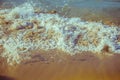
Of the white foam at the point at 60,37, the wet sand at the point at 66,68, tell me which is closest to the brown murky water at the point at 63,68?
the wet sand at the point at 66,68

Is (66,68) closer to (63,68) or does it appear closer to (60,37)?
(63,68)

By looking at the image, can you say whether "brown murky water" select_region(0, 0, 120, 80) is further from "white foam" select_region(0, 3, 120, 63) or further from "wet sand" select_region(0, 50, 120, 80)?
"white foam" select_region(0, 3, 120, 63)

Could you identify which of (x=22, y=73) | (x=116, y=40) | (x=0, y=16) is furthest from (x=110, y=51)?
(x=0, y=16)

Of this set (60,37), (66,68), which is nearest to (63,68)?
(66,68)

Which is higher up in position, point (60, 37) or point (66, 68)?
point (60, 37)

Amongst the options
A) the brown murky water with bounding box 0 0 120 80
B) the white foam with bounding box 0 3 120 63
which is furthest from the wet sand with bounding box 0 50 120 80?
the white foam with bounding box 0 3 120 63

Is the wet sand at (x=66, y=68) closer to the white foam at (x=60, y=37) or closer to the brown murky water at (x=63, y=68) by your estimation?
the brown murky water at (x=63, y=68)

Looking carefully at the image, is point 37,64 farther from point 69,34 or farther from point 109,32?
point 109,32

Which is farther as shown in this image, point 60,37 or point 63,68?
point 60,37
